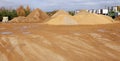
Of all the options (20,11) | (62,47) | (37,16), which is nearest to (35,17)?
(37,16)

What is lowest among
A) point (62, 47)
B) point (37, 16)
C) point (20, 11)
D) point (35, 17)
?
point (20, 11)

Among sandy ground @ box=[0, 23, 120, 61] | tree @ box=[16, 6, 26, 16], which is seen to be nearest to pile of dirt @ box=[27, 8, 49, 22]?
tree @ box=[16, 6, 26, 16]

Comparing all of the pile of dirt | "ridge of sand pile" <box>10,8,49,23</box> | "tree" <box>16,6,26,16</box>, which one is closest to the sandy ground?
"ridge of sand pile" <box>10,8,49,23</box>

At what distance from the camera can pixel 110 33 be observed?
16719 mm

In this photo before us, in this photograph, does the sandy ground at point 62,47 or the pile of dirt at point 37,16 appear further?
the pile of dirt at point 37,16

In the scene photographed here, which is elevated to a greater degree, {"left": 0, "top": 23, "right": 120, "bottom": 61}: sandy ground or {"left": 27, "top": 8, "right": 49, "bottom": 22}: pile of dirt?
{"left": 0, "top": 23, "right": 120, "bottom": 61}: sandy ground

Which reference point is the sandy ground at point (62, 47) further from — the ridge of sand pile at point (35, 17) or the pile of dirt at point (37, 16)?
the pile of dirt at point (37, 16)

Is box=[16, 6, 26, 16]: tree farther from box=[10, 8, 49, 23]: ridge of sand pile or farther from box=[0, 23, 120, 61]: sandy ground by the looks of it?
box=[0, 23, 120, 61]: sandy ground

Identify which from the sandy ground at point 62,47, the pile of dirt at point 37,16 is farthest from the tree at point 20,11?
the sandy ground at point 62,47

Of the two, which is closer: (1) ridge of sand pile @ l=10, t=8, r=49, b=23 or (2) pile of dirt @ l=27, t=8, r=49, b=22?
(1) ridge of sand pile @ l=10, t=8, r=49, b=23

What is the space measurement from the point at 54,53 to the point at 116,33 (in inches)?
251

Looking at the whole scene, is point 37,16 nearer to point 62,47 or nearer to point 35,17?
point 35,17

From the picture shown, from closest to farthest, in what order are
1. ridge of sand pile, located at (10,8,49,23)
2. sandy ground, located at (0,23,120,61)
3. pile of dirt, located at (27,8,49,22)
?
sandy ground, located at (0,23,120,61) → ridge of sand pile, located at (10,8,49,23) → pile of dirt, located at (27,8,49,22)

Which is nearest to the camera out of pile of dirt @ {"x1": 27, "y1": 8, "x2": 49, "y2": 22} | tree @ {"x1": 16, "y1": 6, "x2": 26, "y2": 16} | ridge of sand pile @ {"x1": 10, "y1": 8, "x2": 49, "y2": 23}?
ridge of sand pile @ {"x1": 10, "y1": 8, "x2": 49, "y2": 23}
